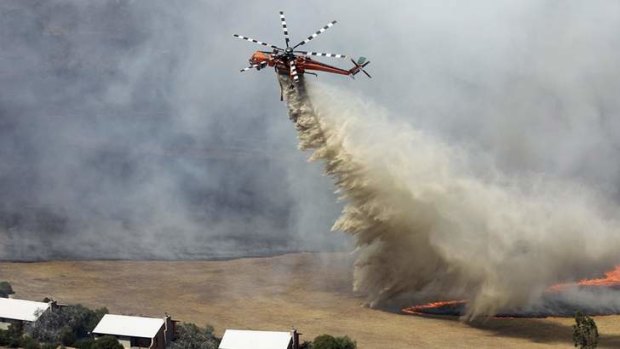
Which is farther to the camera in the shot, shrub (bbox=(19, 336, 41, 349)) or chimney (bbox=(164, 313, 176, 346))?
chimney (bbox=(164, 313, 176, 346))

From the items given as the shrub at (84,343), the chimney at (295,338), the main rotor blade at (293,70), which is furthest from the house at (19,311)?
the main rotor blade at (293,70)

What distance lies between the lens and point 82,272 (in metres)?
65.2

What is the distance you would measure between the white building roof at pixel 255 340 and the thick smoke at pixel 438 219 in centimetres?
1038

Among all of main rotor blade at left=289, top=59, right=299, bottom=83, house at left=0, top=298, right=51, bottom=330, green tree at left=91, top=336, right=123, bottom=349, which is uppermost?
main rotor blade at left=289, top=59, right=299, bottom=83

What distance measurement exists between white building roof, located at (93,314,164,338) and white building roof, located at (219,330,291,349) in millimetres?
3811

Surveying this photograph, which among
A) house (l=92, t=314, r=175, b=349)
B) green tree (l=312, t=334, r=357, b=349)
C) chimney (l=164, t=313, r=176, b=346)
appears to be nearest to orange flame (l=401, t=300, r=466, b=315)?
green tree (l=312, t=334, r=357, b=349)

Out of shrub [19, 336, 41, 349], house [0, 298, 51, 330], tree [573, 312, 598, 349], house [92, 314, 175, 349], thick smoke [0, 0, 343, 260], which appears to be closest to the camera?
tree [573, 312, 598, 349]

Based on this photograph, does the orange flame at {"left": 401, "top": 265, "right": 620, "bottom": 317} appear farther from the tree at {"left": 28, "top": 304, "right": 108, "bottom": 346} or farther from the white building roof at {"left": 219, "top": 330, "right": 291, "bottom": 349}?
the tree at {"left": 28, "top": 304, "right": 108, "bottom": 346}

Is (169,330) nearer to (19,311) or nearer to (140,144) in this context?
(19,311)

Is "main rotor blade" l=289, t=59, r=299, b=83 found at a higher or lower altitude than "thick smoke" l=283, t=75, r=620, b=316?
higher

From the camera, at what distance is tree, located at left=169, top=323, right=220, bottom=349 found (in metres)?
49.7

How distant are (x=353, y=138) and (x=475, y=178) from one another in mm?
7861

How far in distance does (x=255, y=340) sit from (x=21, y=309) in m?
13.8

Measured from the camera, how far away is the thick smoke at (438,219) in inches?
2250
